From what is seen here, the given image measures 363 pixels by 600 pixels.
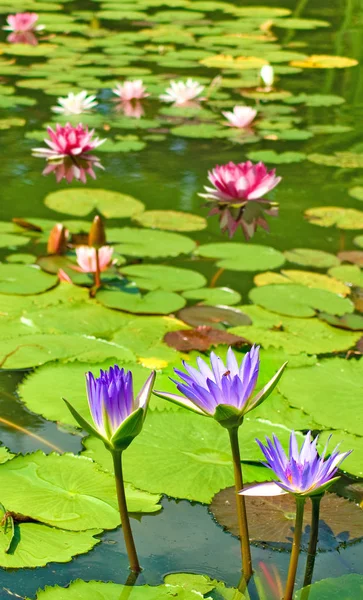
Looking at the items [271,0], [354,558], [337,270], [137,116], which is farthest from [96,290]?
[271,0]

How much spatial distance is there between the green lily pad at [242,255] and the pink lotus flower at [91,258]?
0.37m

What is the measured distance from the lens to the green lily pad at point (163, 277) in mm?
2463

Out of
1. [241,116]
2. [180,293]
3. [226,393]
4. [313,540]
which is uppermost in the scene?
[226,393]

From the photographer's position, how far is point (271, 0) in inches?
316

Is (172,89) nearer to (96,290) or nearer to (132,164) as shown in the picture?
(132,164)

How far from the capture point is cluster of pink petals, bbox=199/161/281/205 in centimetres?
226

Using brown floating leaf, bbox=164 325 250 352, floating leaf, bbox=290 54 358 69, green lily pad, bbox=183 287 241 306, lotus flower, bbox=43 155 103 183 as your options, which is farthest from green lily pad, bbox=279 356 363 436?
floating leaf, bbox=290 54 358 69

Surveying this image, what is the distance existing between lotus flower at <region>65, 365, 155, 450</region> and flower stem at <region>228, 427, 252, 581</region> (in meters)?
0.14

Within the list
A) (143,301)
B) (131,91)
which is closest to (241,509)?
(143,301)

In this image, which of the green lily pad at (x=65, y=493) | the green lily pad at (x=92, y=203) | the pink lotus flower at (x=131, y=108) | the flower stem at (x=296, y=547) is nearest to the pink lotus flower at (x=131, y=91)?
the pink lotus flower at (x=131, y=108)

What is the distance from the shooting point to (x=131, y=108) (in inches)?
177

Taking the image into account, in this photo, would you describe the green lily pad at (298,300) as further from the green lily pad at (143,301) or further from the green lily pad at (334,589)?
the green lily pad at (334,589)

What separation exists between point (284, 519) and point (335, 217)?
5.94 ft

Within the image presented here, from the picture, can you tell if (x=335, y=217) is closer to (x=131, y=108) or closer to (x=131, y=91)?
(x=131, y=91)
